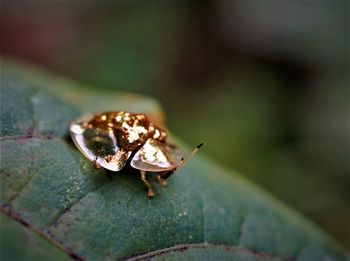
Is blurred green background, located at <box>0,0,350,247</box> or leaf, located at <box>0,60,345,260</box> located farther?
blurred green background, located at <box>0,0,350,247</box>

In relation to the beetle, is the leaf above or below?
below

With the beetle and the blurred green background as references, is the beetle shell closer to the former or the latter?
the beetle

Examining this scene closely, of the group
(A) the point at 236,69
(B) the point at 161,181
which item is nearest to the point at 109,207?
(B) the point at 161,181

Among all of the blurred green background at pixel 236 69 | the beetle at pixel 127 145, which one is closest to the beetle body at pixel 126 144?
the beetle at pixel 127 145

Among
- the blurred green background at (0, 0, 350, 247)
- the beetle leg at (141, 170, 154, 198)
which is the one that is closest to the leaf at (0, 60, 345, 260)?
the beetle leg at (141, 170, 154, 198)

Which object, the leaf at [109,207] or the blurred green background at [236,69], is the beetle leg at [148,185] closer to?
the leaf at [109,207]

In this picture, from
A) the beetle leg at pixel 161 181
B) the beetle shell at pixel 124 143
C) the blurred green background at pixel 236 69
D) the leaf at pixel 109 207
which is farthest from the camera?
the blurred green background at pixel 236 69

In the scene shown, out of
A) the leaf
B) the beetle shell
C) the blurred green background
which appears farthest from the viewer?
the blurred green background

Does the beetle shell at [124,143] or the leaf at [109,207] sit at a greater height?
the beetle shell at [124,143]

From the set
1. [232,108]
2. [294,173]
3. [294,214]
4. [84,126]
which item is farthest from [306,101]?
[84,126]
